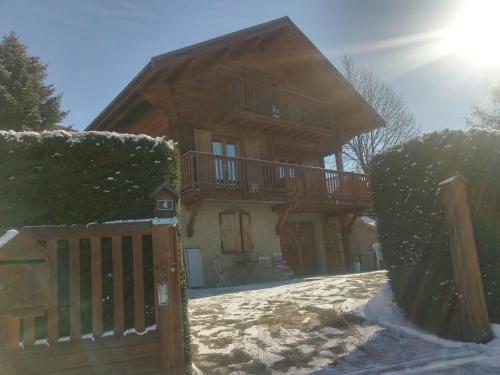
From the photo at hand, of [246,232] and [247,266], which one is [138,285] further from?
[246,232]

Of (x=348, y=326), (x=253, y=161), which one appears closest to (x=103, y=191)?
(x=348, y=326)

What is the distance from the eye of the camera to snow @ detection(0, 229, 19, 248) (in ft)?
10.5

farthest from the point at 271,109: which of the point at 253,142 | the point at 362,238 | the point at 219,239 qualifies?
the point at 362,238

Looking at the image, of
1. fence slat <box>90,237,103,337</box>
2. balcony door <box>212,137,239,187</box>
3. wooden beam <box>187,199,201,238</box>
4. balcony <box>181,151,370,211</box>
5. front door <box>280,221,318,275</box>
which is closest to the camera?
fence slat <box>90,237,103,337</box>

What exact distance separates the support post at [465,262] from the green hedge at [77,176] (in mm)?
3055

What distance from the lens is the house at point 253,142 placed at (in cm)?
1191

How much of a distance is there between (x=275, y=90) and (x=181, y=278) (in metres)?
11.0

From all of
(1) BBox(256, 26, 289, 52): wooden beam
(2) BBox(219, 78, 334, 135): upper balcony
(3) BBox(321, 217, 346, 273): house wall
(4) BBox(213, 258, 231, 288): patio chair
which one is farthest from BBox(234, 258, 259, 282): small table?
(1) BBox(256, 26, 289, 52): wooden beam

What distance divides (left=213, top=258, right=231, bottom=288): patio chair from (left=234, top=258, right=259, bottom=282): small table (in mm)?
582

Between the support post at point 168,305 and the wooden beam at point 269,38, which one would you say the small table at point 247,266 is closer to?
the wooden beam at point 269,38

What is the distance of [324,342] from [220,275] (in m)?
7.48

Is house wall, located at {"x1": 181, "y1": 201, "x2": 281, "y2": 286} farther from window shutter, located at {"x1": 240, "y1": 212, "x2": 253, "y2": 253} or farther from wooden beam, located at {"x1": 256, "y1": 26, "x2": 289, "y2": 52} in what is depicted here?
wooden beam, located at {"x1": 256, "y1": 26, "x2": 289, "y2": 52}

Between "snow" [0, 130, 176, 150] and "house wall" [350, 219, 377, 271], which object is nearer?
"snow" [0, 130, 176, 150]

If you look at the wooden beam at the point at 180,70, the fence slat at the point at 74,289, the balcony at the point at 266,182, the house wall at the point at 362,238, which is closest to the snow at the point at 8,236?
the fence slat at the point at 74,289
